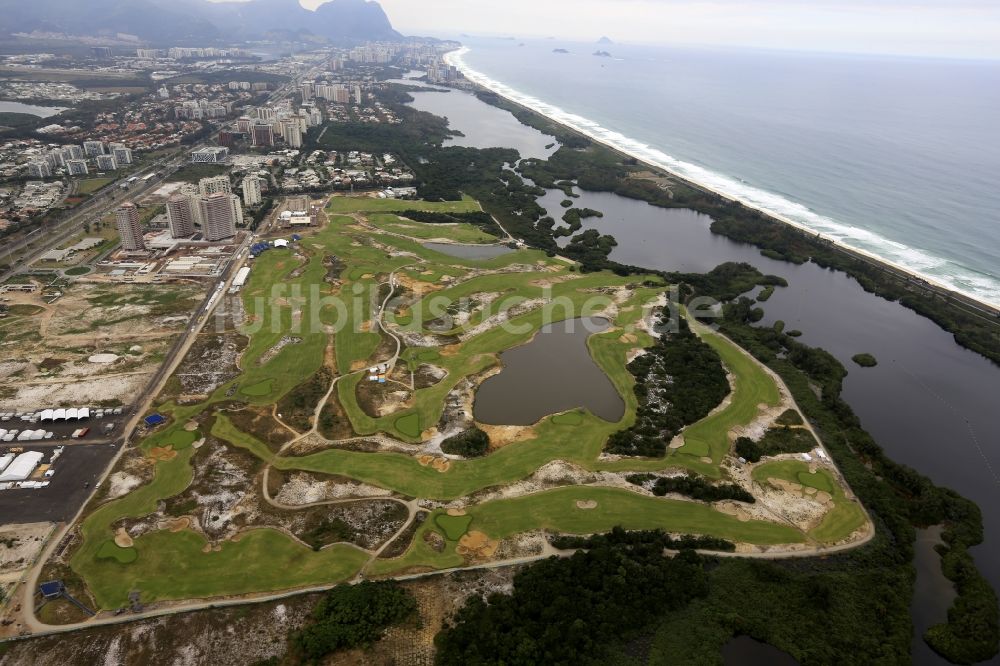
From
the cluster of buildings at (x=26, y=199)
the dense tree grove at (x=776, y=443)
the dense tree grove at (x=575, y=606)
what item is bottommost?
the dense tree grove at (x=575, y=606)

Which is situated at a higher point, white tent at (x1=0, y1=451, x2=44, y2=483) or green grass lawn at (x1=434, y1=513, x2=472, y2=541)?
white tent at (x1=0, y1=451, x2=44, y2=483)

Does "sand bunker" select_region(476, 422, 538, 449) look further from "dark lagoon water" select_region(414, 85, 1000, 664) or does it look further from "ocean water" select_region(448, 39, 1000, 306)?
"ocean water" select_region(448, 39, 1000, 306)

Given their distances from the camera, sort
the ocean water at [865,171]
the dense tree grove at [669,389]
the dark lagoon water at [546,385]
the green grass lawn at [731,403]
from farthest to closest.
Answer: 1. the ocean water at [865,171]
2. the dark lagoon water at [546,385]
3. the dense tree grove at [669,389]
4. the green grass lawn at [731,403]

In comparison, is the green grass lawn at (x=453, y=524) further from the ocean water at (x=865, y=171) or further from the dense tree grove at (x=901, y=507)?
the ocean water at (x=865, y=171)

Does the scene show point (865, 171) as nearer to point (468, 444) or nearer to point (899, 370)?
point (899, 370)

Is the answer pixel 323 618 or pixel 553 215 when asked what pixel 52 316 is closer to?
pixel 323 618

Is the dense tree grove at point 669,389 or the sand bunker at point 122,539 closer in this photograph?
the sand bunker at point 122,539

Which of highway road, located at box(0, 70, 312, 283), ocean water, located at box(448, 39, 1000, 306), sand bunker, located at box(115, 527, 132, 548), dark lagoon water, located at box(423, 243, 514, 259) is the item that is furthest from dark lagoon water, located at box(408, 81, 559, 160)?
sand bunker, located at box(115, 527, 132, 548)

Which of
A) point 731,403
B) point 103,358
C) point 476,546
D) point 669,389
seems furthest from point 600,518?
point 103,358

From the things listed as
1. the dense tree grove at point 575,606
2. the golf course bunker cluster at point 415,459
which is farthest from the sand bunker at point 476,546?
the dense tree grove at point 575,606
